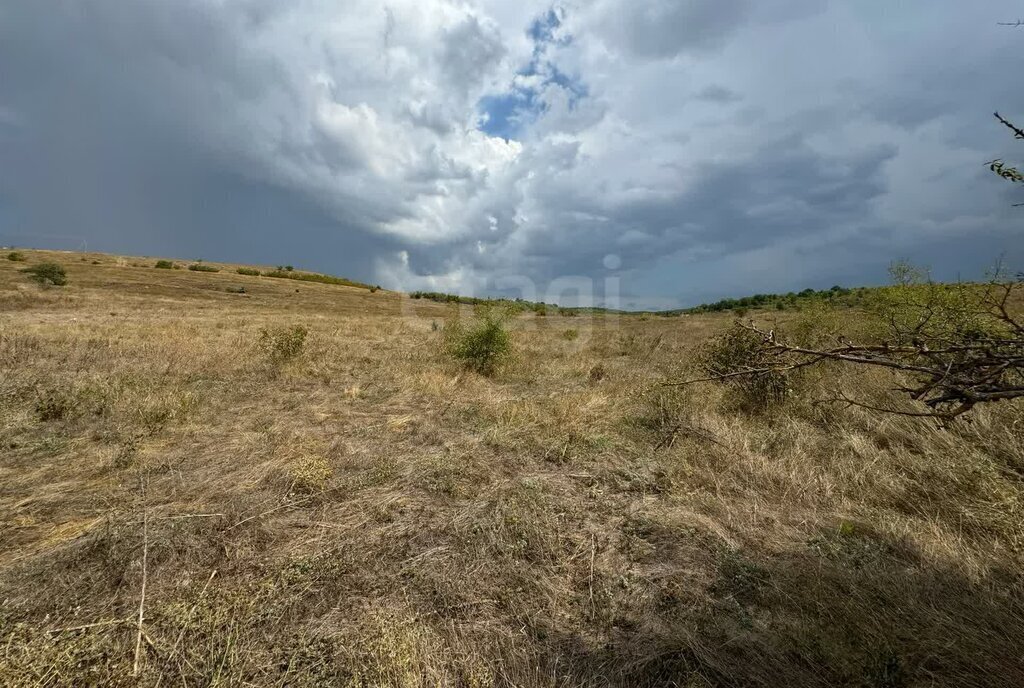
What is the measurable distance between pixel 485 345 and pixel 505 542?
9365mm

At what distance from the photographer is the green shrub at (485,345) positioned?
13.1m

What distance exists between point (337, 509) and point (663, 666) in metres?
A: 3.37

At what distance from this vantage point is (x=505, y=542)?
4062mm

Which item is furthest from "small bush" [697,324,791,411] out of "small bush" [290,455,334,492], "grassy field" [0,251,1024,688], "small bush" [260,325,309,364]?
"small bush" [260,325,309,364]

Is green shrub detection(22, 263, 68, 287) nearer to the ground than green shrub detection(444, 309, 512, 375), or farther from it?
farther from it

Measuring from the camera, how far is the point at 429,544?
13.5 feet

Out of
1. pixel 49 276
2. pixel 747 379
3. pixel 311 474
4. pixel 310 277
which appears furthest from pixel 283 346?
pixel 310 277

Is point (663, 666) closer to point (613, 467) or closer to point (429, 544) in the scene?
point (429, 544)

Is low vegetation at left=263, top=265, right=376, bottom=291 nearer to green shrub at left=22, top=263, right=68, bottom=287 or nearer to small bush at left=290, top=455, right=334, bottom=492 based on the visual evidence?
green shrub at left=22, top=263, right=68, bottom=287

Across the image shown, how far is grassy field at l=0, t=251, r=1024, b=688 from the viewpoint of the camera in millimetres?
2732

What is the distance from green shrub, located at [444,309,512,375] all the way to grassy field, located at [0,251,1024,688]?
423 cm

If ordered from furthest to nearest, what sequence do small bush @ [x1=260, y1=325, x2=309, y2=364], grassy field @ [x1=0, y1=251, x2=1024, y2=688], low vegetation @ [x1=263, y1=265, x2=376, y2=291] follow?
low vegetation @ [x1=263, y1=265, x2=376, y2=291] → small bush @ [x1=260, y1=325, x2=309, y2=364] → grassy field @ [x1=0, y1=251, x2=1024, y2=688]

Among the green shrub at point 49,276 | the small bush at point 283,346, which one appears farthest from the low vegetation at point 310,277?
the small bush at point 283,346

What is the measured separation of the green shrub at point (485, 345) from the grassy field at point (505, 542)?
423cm
